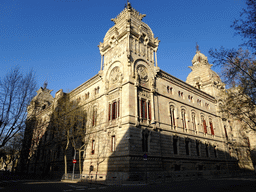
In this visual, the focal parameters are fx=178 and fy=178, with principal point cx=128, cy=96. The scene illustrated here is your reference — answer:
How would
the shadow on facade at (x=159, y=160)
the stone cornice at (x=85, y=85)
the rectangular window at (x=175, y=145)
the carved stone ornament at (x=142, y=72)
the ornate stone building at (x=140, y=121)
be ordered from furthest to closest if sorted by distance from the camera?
the stone cornice at (x=85, y=85), the rectangular window at (x=175, y=145), the carved stone ornament at (x=142, y=72), the ornate stone building at (x=140, y=121), the shadow on facade at (x=159, y=160)

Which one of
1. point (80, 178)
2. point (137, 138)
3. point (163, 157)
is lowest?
point (80, 178)

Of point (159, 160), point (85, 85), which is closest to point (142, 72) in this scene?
point (159, 160)

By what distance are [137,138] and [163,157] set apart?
5.53 metres

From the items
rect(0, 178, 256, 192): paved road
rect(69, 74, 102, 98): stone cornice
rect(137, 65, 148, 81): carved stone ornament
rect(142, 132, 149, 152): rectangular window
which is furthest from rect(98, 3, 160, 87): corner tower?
rect(0, 178, 256, 192): paved road

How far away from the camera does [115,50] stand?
29.4 meters

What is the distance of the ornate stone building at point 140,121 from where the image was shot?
73.9ft

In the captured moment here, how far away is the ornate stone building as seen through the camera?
22.5 m

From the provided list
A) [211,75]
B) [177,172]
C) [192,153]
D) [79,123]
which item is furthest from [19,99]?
[211,75]

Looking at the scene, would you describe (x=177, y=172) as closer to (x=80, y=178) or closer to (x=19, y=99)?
(x=80, y=178)

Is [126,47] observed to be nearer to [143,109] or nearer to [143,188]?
[143,109]

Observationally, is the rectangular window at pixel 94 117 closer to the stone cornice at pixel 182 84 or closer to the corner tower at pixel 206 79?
the stone cornice at pixel 182 84

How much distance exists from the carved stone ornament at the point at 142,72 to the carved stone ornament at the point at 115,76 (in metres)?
3.03

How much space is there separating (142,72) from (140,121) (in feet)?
26.2

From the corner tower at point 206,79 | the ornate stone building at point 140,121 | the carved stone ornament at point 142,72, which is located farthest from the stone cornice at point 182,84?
the carved stone ornament at point 142,72
